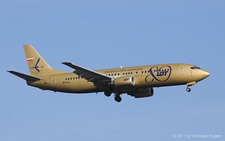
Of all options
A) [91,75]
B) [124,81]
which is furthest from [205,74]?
[91,75]

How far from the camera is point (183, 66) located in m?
69.1

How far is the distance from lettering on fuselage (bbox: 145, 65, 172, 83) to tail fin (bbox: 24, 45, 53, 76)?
47.4 feet

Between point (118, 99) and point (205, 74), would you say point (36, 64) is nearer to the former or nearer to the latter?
point (118, 99)

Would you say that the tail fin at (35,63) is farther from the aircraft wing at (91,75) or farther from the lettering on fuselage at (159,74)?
the lettering on fuselage at (159,74)

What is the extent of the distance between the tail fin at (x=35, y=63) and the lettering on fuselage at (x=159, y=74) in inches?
569

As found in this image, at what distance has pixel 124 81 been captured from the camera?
69062mm

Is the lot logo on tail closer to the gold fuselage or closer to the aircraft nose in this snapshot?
the gold fuselage

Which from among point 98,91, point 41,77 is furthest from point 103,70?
point 41,77

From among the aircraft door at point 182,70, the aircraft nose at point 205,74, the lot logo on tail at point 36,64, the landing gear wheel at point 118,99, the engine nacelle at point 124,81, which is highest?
the lot logo on tail at point 36,64

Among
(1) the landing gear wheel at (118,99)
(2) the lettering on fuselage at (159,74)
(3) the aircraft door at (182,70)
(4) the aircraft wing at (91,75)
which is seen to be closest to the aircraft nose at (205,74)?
(3) the aircraft door at (182,70)

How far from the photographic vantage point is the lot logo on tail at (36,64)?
7788 cm

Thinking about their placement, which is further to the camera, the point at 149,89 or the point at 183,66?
the point at 149,89

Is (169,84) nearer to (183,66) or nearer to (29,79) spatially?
(183,66)

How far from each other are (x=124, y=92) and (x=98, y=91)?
3.42 meters
